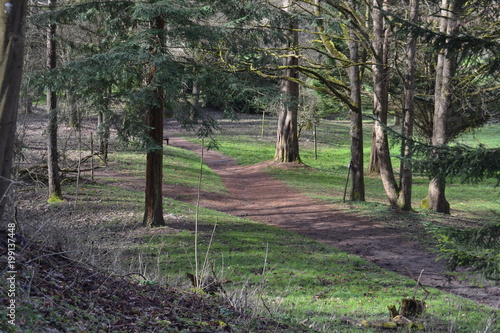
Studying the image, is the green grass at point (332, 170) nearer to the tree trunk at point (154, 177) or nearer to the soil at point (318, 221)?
the soil at point (318, 221)

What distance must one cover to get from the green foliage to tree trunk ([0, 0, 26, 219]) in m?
5.80

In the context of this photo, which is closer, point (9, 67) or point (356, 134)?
point (9, 67)

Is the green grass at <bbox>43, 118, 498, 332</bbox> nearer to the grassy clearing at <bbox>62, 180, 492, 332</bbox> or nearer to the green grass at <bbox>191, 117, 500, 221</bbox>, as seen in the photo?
the grassy clearing at <bbox>62, 180, 492, 332</bbox>

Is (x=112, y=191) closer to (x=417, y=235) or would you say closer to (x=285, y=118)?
→ (x=417, y=235)

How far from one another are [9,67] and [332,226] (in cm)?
1166

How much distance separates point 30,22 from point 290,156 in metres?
17.1

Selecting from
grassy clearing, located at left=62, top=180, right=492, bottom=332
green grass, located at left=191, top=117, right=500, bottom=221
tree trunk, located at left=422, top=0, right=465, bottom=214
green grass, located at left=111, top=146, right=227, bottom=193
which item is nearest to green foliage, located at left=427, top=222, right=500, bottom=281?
grassy clearing, located at left=62, top=180, right=492, bottom=332

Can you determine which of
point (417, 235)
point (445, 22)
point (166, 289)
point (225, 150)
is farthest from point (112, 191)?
point (225, 150)

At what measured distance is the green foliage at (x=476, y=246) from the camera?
7.30 metres

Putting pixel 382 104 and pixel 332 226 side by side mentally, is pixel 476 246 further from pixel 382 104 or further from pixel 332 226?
pixel 382 104

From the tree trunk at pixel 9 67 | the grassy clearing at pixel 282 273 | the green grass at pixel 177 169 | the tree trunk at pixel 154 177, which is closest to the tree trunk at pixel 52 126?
the grassy clearing at pixel 282 273

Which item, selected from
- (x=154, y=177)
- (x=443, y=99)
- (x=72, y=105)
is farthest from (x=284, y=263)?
(x=443, y=99)

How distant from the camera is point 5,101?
549 cm

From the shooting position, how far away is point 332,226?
51.2 ft
